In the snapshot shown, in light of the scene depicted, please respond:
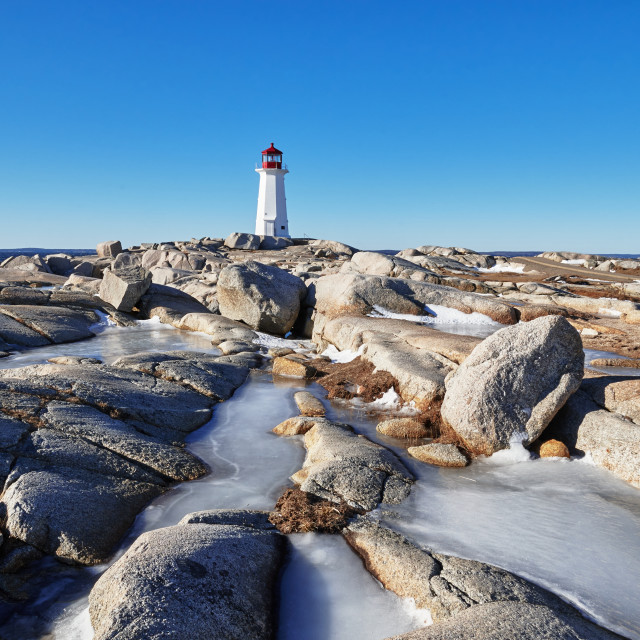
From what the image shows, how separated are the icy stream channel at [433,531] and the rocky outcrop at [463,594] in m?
0.15

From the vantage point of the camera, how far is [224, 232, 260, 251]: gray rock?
1887 inches

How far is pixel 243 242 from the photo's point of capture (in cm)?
4822

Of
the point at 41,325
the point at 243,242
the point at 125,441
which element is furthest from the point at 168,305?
the point at 243,242

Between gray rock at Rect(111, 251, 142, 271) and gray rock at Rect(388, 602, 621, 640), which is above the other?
gray rock at Rect(111, 251, 142, 271)

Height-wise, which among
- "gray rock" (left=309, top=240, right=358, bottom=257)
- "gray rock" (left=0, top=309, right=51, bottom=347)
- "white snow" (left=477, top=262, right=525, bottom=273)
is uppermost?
Result: "gray rock" (left=309, top=240, right=358, bottom=257)

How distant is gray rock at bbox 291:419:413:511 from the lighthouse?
4942 centimetres

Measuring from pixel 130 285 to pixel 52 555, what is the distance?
51.1 feet

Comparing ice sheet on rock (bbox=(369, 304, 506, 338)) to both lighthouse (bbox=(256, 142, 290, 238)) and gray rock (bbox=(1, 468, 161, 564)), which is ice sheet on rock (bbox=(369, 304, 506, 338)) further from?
lighthouse (bbox=(256, 142, 290, 238))

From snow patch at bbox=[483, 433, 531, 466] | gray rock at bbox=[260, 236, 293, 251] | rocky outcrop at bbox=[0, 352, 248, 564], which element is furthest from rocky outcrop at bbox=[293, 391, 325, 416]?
gray rock at bbox=[260, 236, 293, 251]

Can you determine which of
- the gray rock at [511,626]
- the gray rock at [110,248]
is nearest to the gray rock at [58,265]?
the gray rock at [110,248]

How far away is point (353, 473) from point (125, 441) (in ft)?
10.3

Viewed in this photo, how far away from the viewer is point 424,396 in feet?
31.2

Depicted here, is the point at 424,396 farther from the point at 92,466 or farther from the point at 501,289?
the point at 501,289

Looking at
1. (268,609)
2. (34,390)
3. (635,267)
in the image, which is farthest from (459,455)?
(635,267)
